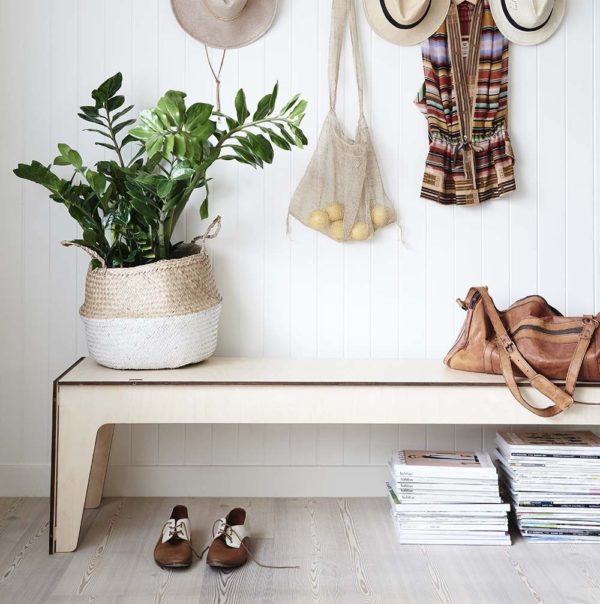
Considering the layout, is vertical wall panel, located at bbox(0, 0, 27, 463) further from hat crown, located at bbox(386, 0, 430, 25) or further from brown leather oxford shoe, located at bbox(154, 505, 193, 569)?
hat crown, located at bbox(386, 0, 430, 25)

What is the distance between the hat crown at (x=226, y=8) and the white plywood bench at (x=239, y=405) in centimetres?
127

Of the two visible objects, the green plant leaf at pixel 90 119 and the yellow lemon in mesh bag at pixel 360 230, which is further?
the yellow lemon in mesh bag at pixel 360 230

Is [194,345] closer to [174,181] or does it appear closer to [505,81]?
[174,181]

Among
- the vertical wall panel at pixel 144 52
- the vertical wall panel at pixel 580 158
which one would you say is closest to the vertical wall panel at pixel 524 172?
the vertical wall panel at pixel 580 158

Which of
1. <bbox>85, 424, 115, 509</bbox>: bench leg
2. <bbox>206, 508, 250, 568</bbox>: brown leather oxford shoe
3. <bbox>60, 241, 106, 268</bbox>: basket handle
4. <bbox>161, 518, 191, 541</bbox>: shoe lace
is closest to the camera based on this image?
<bbox>206, 508, 250, 568</bbox>: brown leather oxford shoe

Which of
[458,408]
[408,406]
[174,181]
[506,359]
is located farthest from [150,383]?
[506,359]

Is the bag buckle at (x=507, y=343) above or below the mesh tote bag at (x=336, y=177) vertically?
below

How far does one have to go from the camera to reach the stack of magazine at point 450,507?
7.28 ft

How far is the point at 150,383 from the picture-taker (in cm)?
213

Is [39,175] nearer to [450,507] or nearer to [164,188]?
[164,188]

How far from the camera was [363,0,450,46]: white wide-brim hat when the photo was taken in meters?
2.45

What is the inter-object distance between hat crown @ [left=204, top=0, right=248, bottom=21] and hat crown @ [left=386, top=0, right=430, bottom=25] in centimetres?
52

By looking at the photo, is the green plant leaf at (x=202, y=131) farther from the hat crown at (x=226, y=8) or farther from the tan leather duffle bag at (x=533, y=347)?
the tan leather duffle bag at (x=533, y=347)

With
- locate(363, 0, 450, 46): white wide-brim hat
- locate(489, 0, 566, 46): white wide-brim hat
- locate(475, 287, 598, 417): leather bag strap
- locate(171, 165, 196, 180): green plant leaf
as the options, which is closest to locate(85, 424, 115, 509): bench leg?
locate(171, 165, 196, 180): green plant leaf
